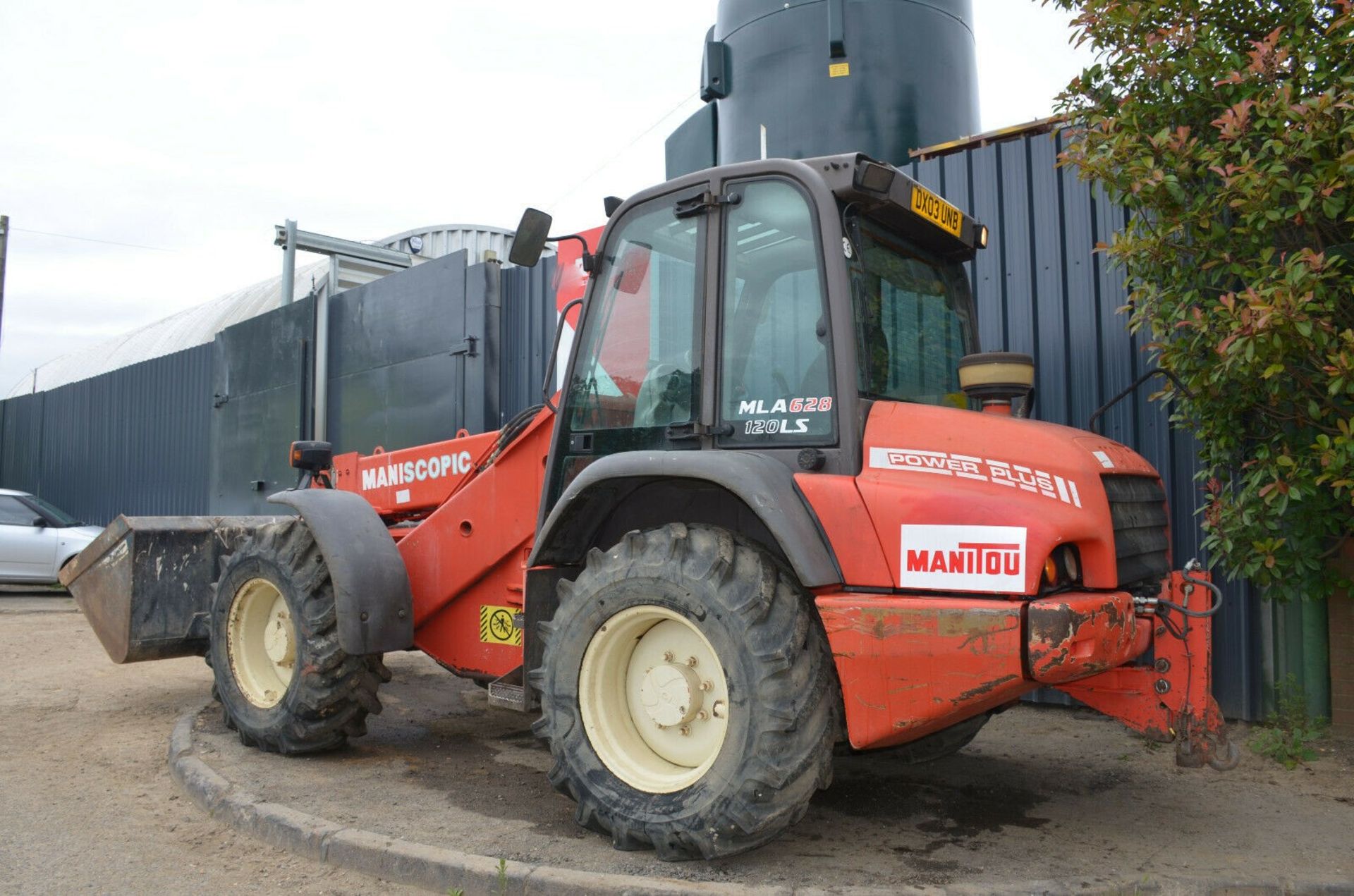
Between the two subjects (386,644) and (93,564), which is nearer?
(386,644)

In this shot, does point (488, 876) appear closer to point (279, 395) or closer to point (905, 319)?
point (905, 319)

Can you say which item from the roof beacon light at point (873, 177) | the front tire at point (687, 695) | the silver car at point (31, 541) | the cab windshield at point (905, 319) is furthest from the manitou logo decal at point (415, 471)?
the silver car at point (31, 541)

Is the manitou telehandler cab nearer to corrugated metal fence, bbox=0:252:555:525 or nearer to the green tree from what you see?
the green tree

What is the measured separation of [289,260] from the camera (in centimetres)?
1355

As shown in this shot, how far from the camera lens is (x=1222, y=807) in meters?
4.53

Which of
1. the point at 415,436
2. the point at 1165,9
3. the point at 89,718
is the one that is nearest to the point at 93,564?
the point at 89,718

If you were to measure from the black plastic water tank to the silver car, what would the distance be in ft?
35.5

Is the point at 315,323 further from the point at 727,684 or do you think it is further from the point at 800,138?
the point at 727,684

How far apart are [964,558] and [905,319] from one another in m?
1.20

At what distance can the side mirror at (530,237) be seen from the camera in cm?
437

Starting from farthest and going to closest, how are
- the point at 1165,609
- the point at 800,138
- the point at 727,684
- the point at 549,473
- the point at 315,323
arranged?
1. the point at 315,323
2. the point at 800,138
3. the point at 549,473
4. the point at 1165,609
5. the point at 727,684

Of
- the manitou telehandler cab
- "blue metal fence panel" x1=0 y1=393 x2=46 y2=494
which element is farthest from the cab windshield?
"blue metal fence panel" x1=0 y1=393 x2=46 y2=494

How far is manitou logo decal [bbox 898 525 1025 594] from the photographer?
326 cm

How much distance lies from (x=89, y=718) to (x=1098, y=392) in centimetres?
654
